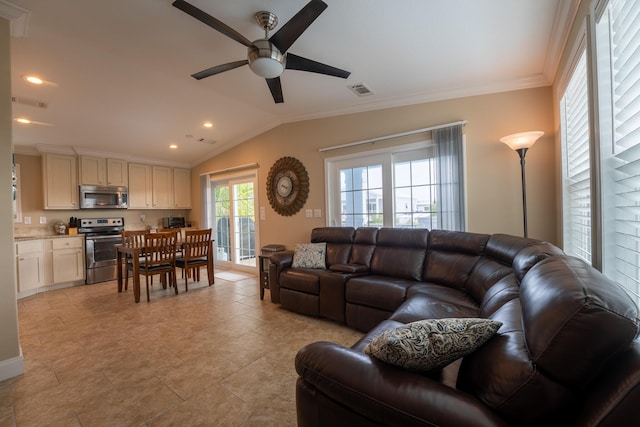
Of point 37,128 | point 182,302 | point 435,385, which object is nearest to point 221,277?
point 182,302

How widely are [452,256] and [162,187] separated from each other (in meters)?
6.04

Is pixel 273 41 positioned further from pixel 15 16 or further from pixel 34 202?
pixel 34 202

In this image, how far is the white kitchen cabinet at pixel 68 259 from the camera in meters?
4.35

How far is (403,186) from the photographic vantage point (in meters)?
3.46

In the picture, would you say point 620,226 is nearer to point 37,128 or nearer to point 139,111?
point 139,111

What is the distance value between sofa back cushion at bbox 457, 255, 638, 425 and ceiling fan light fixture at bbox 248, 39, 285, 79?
7.08 ft

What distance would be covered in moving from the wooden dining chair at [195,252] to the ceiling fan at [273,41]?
2708mm

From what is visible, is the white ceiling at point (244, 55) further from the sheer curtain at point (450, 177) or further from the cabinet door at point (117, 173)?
the cabinet door at point (117, 173)

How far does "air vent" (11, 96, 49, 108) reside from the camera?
3.14 metres

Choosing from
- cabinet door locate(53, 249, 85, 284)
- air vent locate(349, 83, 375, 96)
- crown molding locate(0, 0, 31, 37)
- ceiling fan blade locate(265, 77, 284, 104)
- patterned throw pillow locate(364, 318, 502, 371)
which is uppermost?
crown molding locate(0, 0, 31, 37)

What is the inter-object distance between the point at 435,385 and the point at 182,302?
3.64 m

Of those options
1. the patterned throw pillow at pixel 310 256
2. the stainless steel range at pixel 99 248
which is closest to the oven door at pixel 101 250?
the stainless steel range at pixel 99 248

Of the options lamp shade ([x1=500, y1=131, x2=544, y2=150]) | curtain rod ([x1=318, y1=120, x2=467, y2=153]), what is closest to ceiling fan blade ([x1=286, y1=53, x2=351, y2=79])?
curtain rod ([x1=318, y1=120, x2=467, y2=153])

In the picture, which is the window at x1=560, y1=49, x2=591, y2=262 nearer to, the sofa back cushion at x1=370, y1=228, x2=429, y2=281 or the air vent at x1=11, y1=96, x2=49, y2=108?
the sofa back cushion at x1=370, y1=228, x2=429, y2=281
